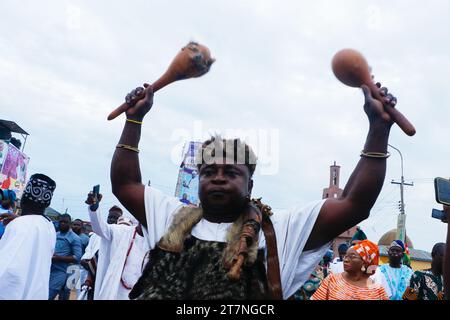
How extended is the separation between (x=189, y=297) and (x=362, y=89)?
1208 mm

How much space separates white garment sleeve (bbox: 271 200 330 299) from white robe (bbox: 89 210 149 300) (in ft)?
5.46

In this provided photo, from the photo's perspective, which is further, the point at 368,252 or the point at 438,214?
the point at 368,252

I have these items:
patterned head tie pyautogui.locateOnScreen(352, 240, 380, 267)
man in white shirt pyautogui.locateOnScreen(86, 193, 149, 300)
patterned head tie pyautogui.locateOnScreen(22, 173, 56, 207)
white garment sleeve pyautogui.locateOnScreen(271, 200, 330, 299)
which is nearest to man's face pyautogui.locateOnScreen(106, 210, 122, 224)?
man in white shirt pyautogui.locateOnScreen(86, 193, 149, 300)

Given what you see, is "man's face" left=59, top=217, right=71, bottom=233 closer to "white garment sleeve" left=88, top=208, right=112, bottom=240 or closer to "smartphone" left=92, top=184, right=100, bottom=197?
"white garment sleeve" left=88, top=208, right=112, bottom=240

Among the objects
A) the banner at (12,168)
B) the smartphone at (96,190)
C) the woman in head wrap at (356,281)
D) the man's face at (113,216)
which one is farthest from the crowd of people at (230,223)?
the banner at (12,168)

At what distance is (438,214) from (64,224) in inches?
232

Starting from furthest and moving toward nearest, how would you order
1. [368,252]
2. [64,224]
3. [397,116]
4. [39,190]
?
[64,224]
[368,252]
[39,190]
[397,116]

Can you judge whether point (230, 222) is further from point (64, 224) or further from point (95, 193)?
point (64, 224)

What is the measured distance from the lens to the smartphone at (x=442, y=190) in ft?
6.37

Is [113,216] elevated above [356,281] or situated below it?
above

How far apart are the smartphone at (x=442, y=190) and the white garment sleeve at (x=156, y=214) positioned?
1.25 m

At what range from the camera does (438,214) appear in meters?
2.30

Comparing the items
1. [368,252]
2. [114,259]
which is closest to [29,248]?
[114,259]

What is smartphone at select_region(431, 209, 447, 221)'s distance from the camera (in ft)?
7.42
